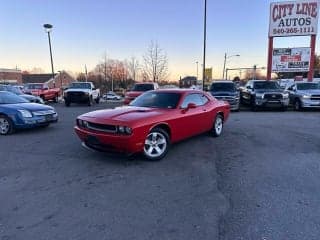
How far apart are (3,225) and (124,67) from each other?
257 feet

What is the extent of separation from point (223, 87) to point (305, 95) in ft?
15.0

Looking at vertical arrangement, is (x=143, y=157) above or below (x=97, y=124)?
below

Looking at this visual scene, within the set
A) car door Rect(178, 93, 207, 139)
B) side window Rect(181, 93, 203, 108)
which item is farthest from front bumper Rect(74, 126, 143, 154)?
side window Rect(181, 93, 203, 108)

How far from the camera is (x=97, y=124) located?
5824mm

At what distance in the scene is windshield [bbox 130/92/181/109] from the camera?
6.91 meters

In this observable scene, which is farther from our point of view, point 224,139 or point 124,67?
point 124,67

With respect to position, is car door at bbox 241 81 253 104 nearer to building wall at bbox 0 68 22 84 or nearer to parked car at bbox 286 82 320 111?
parked car at bbox 286 82 320 111

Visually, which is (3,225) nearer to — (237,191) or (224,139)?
(237,191)

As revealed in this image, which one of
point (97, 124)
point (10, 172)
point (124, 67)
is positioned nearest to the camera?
point (10, 172)

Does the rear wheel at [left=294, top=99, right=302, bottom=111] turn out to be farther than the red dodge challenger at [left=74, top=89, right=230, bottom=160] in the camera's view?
Yes

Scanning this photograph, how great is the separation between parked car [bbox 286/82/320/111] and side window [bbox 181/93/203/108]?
10809mm

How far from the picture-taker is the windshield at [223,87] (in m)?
16.5

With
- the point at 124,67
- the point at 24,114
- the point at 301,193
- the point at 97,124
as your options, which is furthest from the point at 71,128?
the point at 124,67

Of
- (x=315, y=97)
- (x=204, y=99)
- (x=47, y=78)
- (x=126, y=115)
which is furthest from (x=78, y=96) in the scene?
(x=47, y=78)
